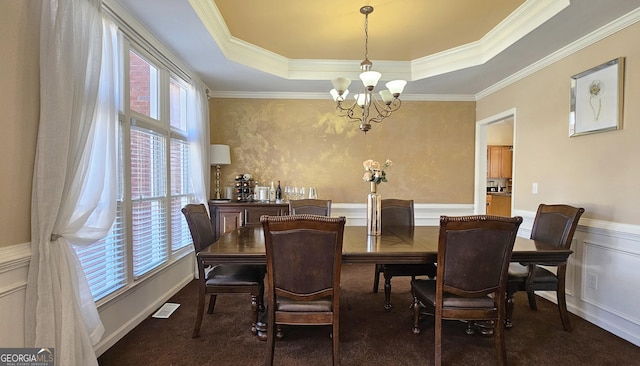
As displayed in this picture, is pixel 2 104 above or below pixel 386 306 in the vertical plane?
above

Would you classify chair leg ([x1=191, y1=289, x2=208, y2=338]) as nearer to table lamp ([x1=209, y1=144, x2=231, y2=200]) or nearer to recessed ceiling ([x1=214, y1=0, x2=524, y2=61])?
table lamp ([x1=209, y1=144, x2=231, y2=200])

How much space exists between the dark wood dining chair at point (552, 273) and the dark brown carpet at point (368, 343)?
9.2 inches

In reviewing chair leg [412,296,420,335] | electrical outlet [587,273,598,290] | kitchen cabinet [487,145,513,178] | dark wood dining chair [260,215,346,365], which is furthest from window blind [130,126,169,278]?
kitchen cabinet [487,145,513,178]

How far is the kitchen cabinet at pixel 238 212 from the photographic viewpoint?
3975 mm

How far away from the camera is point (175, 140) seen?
340cm

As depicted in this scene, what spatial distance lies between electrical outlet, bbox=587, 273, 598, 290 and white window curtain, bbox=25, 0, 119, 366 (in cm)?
386

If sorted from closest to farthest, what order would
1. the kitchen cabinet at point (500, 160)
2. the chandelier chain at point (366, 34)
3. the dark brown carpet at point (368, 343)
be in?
the dark brown carpet at point (368, 343), the chandelier chain at point (366, 34), the kitchen cabinet at point (500, 160)

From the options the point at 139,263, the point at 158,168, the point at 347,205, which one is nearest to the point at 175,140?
the point at 158,168

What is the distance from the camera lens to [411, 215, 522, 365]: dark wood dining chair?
1.81m

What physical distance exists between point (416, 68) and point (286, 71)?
5.57ft

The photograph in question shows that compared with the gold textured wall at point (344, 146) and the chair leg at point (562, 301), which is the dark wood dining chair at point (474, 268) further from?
the gold textured wall at point (344, 146)

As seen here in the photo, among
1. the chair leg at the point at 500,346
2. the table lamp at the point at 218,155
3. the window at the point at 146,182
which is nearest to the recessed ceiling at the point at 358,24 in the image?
the window at the point at 146,182

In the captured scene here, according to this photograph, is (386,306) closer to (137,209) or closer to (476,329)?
(476,329)

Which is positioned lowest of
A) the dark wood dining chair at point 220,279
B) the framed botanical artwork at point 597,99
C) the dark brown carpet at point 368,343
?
the dark brown carpet at point 368,343
